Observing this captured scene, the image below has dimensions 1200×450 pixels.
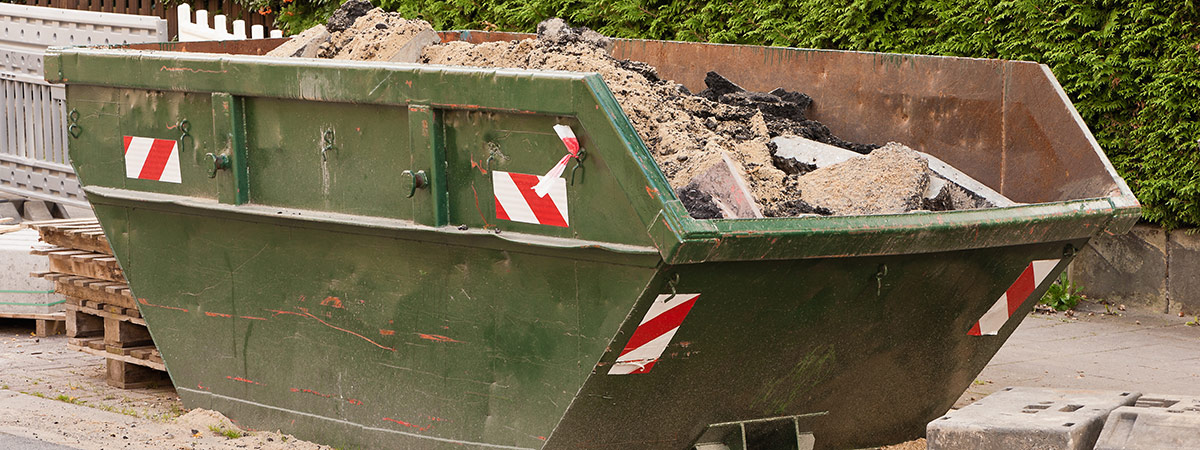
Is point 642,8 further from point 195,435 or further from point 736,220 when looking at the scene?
point 736,220

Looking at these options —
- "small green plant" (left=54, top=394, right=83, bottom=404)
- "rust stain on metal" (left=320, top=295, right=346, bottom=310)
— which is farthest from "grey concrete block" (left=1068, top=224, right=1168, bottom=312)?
"small green plant" (left=54, top=394, right=83, bottom=404)

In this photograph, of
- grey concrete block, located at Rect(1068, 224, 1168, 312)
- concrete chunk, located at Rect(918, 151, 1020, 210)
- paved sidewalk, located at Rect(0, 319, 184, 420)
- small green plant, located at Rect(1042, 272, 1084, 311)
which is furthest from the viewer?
small green plant, located at Rect(1042, 272, 1084, 311)

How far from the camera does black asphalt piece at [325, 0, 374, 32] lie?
18.3 ft

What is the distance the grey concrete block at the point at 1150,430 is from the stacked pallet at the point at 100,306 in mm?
3636

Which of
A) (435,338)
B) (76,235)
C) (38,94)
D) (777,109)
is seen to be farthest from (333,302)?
(38,94)

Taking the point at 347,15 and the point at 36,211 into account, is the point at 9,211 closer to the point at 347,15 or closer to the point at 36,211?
the point at 36,211

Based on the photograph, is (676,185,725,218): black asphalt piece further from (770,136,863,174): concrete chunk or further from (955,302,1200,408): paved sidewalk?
(955,302,1200,408): paved sidewalk

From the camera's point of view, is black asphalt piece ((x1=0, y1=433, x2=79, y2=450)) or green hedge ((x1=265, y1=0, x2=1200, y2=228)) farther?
green hedge ((x1=265, y1=0, x2=1200, y2=228))

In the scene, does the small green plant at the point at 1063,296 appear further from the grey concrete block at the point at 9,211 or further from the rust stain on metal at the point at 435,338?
the grey concrete block at the point at 9,211

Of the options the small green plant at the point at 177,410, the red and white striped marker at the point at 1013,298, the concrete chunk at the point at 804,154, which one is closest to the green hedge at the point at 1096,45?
the concrete chunk at the point at 804,154

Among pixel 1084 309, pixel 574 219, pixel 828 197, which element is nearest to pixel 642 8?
pixel 1084 309

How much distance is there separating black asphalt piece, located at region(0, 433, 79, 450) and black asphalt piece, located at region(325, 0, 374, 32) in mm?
→ 2018

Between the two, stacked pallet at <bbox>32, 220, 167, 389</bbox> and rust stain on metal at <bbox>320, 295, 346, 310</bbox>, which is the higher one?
rust stain on metal at <bbox>320, 295, 346, 310</bbox>

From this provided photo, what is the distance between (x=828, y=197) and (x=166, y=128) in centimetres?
235
